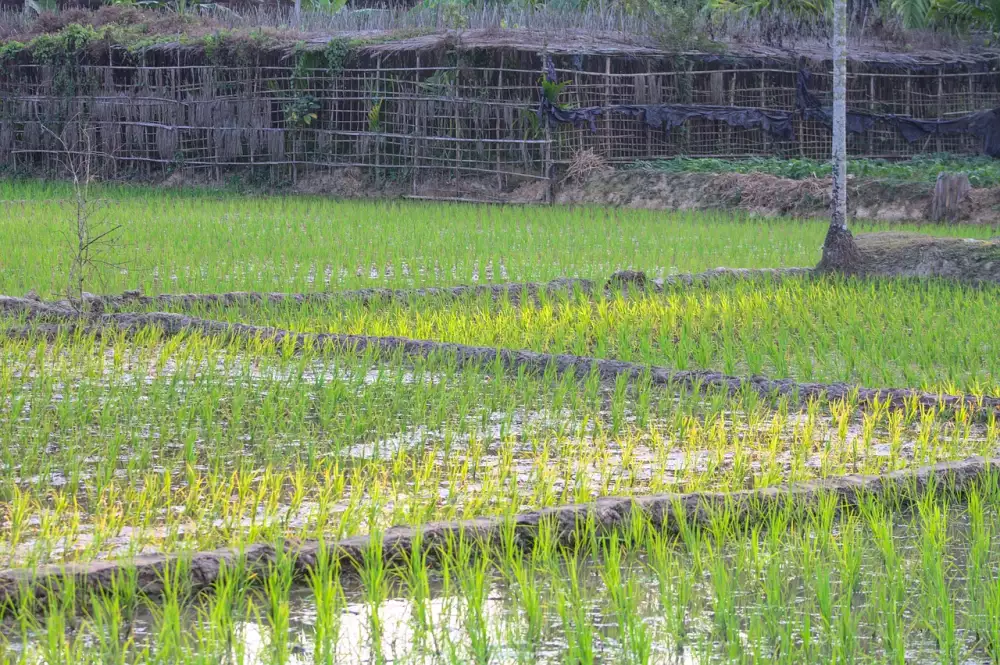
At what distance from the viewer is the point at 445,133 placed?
688 inches

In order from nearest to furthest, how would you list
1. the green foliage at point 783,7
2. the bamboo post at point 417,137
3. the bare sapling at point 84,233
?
1. the bare sapling at point 84,233
2. the bamboo post at point 417,137
3. the green foliage at point 783,7

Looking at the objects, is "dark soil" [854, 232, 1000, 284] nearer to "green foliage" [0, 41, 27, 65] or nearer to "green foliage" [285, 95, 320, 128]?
"green foliage" [285, 95, 320, 128]

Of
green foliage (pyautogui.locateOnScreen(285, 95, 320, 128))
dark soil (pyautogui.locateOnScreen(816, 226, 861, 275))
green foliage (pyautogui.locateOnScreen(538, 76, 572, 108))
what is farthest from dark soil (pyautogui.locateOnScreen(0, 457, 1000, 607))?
green foliage (pyautogui.locateOnScreen(285, 95, 320, 128))

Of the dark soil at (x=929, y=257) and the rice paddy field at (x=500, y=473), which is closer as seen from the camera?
the rice paddy field at (x=500, y=473)

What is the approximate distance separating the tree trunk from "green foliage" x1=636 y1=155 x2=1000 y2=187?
5.92 metres

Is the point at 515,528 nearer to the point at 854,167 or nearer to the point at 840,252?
the point at 840,252

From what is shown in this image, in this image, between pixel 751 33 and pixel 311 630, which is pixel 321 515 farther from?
pixel 751 33

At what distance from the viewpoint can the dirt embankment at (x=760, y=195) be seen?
14.8m

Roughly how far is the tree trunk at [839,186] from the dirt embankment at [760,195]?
188 inches

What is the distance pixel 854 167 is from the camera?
55.4 feet

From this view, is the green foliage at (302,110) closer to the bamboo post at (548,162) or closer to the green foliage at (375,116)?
the green foliage at (375,116)

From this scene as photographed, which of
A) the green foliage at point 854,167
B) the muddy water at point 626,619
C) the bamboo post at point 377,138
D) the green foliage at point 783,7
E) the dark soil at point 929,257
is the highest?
the green foliage at point 783,7

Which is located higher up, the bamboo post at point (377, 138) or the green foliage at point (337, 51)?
the green foliage at point (337, 51)

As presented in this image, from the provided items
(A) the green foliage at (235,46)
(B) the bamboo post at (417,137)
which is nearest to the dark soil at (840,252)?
(B) the bamboo post at (417,137)
